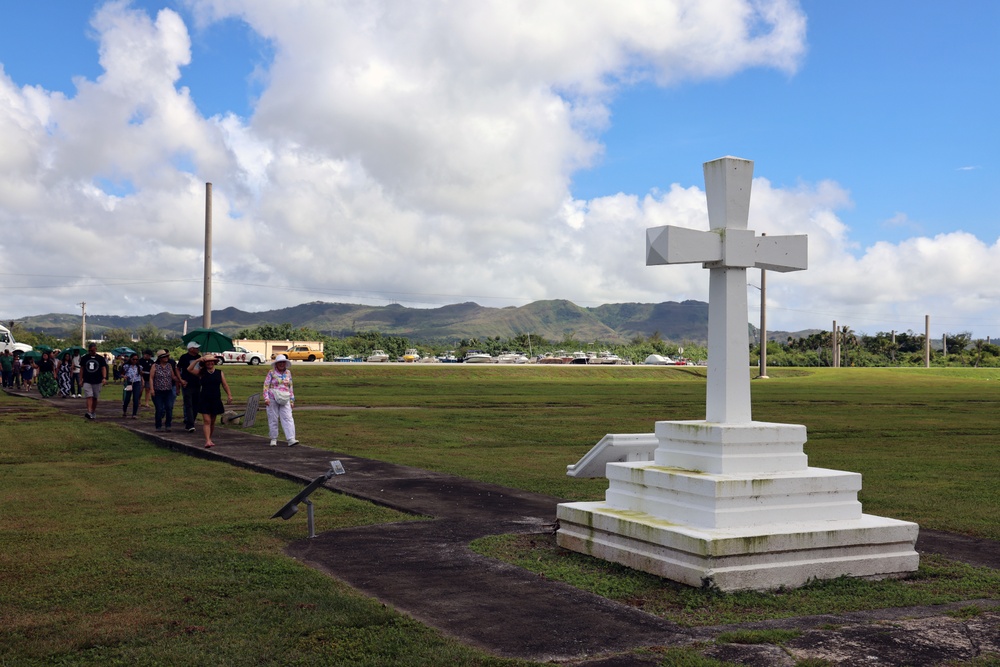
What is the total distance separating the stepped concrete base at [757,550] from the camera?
22.1ft

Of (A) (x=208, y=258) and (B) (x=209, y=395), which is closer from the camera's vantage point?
(B) (x=209, y=395)

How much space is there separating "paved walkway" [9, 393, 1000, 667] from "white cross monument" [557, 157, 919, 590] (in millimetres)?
831

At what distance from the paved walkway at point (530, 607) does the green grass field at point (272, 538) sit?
0.28 metres

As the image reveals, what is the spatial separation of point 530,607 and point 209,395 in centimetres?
Result: 1166

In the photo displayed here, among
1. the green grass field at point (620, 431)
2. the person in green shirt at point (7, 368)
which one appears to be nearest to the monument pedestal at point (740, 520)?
the green grass field at point (620, 431)

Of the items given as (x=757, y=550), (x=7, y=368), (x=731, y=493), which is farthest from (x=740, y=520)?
(x=7, y=368)

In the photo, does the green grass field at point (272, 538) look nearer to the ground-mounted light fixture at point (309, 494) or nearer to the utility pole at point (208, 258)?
the ground-mounted light fixture at point (309, 494)

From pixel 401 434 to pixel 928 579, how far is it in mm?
14024

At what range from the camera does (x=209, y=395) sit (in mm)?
16578

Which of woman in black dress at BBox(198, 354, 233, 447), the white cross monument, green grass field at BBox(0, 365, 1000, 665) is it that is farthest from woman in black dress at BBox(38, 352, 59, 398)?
the white cross monument

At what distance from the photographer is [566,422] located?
24.3 meters

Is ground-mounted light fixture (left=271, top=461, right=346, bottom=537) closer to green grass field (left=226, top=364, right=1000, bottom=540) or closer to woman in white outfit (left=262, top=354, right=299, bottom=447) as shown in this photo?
green grass field (left=226, top=364, right=1000, bottom=540)

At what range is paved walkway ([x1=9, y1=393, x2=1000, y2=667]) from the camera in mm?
5289

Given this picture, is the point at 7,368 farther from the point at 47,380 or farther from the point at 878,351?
the point at 878,351
